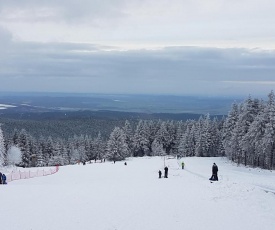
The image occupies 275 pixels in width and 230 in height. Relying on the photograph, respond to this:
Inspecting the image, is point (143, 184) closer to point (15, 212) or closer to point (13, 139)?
point (15, 212)

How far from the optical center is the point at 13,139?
84.8 m

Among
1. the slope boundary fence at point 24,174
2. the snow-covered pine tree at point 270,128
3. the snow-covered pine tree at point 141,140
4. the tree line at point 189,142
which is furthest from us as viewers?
the snow-covered pine tree at point 141,140

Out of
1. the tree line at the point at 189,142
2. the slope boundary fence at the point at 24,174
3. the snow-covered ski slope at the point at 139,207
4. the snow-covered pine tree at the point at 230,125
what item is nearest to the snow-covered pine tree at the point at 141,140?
the tree line at the point at 189,142

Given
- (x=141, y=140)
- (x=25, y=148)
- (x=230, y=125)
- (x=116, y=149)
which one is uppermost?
(x=230, y=125)

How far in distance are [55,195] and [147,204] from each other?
285 inches

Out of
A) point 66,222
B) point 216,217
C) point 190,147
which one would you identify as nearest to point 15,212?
point 66,222

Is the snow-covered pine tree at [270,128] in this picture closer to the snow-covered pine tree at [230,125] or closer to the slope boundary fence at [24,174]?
the snow-covered pine tree at [230,125]

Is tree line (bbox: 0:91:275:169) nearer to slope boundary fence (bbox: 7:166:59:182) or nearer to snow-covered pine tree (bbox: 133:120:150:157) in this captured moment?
snow-covered pine tree (bbox: 133:120:150:157)

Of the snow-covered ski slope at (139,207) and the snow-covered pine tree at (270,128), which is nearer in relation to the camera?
the snow-covered ski slope at (139,207)

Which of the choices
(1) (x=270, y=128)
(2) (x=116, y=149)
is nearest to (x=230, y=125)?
(1) (x=270, y=128)

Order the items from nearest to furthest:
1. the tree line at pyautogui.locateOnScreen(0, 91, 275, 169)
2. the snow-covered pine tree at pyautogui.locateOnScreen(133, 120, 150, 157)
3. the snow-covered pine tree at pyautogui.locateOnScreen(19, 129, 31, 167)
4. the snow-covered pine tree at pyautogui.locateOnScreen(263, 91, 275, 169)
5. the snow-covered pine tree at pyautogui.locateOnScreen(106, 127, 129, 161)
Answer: the snow-covered pine tree at pyautogui.locateOnScreen(263, 91, 275, 169)
the tree line at pyautogui.locateOnScreen(0, 91, 275, 169)
the snow-covered pine tree at pyautogui.locateOnScreen(106, 127, 129, 161)
the snow-covered pine tree at pyautogui.locateOnScreen(19, 129, 31, 167)
the snow-covered pine tree at pyautogui.locateOnScreen(133, 120, 150, 157)

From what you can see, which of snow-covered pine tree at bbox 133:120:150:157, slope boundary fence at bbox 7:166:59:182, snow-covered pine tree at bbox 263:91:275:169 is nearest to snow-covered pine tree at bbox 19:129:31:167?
snow-covered pine tree at bbox 133:120:150:157

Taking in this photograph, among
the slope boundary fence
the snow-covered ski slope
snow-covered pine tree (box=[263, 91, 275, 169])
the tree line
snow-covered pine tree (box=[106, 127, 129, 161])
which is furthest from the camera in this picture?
snow-covered pine tree (box=[106, 127, 129, 161])

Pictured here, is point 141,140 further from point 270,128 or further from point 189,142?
point 270,128
